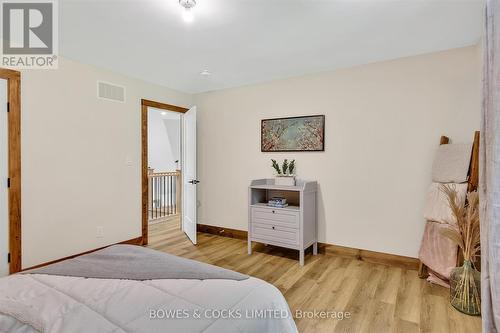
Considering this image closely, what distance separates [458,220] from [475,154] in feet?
2.17

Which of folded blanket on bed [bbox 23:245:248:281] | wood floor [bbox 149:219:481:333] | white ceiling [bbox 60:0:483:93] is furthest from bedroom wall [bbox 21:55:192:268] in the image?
folded blanket on bed [bbox 23:245:248:281]

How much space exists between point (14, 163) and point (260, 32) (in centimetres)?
263

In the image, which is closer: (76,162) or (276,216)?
(76,162)

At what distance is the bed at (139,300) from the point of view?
0.93 metres

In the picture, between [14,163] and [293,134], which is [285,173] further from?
[14,163]

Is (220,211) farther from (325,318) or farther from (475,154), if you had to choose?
(475,154)

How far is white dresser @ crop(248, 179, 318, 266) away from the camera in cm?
302

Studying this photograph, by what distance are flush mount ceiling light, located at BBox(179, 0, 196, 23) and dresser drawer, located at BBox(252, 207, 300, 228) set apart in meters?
2.20

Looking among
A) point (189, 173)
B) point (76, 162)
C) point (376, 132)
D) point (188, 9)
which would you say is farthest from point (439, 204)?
point (76, 162)

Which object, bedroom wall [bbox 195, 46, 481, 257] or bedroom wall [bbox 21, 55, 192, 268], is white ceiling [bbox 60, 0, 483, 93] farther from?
bedroom wall [bbox 21, 55, 192, 268]

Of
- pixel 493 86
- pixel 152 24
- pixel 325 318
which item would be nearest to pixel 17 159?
pixel 152 24

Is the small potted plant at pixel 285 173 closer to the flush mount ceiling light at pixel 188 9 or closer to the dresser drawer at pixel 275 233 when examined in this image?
the dresser drawer at pixel 275 233

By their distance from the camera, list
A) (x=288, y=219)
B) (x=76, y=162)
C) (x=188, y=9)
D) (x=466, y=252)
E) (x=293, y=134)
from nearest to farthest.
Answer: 1. (x=188, y=9)
2. (x=466, y=252)
3. (x=76, y=162)
4. (x=288, y=219)
5. (x=293, y=134)

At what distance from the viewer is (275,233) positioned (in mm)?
3203
